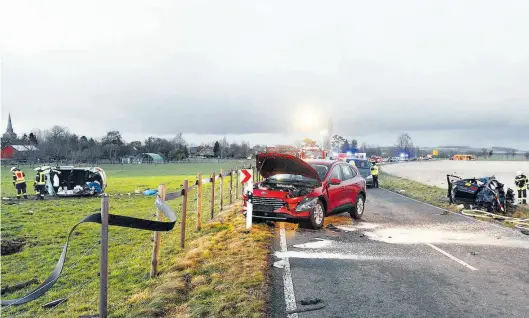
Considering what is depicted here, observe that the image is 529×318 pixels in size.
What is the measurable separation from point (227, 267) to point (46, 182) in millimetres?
17059

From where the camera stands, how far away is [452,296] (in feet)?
17.9

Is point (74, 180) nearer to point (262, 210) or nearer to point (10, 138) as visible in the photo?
point (262, 210)

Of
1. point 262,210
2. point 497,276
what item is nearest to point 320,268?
point 497,276

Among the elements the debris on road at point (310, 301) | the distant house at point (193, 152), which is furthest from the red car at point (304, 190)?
the distant house at point (193, 152)

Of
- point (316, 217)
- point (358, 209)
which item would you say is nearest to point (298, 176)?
point (316, 217)

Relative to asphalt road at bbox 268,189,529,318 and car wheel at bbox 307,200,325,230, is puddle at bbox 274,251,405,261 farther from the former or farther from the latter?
car wheel at bbox 307,200,325,230

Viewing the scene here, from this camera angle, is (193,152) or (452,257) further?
(193,152)

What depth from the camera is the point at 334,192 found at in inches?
431

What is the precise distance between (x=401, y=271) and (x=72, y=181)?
1857 centimetres

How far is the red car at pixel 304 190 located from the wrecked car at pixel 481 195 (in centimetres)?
513

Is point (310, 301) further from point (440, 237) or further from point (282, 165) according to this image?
point (282, 165)

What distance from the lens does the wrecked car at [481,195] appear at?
14.3 meters

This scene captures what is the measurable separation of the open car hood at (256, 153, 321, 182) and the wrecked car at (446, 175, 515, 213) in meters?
7.50

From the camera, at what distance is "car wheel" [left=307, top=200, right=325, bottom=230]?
9.97 m
